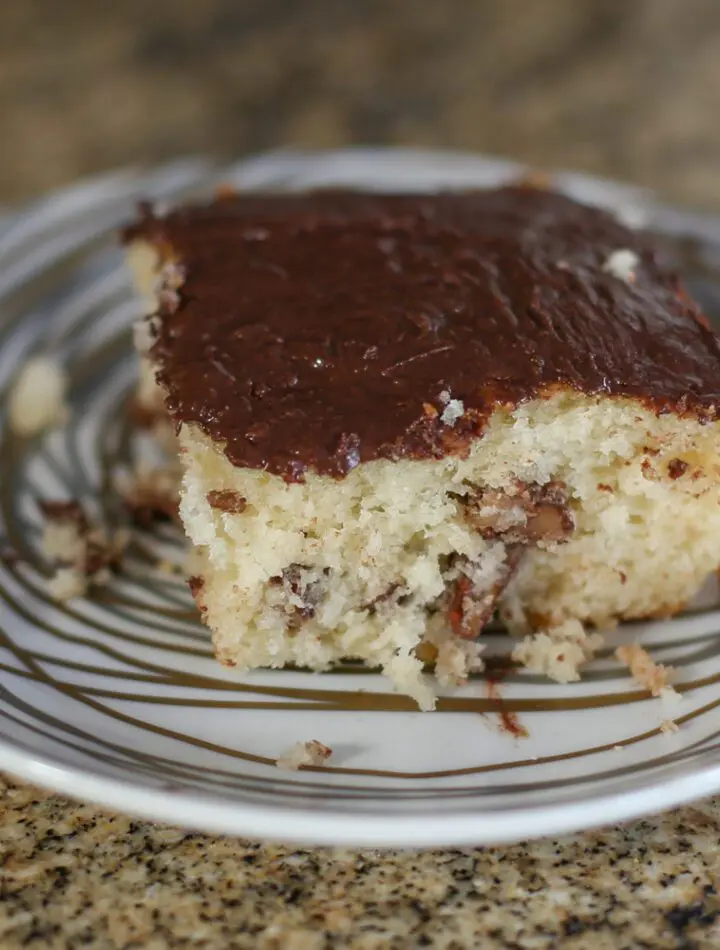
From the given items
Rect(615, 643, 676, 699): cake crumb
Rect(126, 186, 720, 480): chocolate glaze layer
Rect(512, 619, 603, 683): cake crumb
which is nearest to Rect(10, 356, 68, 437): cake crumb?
Rect(126, 186, 720, 480): chocolate glaze layer

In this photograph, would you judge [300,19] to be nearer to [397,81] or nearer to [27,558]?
[397,81]

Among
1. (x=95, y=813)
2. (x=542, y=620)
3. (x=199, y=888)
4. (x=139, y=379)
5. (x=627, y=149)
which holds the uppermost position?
(x=627, y=149)

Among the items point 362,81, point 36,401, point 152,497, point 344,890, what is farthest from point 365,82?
point 344,890

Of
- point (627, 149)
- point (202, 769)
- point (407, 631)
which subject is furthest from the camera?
point (627, 149)

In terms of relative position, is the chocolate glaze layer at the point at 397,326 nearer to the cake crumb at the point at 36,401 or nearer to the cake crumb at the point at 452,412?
the cake crumb at the point at 452,412

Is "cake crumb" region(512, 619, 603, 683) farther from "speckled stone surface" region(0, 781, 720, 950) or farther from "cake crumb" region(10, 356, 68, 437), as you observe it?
"cake crumb" region(10, 356, 68, 437)

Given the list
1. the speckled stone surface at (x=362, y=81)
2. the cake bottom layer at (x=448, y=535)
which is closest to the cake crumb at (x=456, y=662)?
the cake bottom layer at (x=448, y=535)

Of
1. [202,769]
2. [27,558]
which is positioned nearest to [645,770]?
[202,769]

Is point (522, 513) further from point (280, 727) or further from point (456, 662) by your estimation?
point (280, 727)
